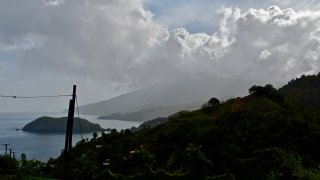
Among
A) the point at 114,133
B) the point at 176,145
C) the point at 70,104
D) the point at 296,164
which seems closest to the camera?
the point at 296,164

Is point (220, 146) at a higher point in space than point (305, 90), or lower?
lower

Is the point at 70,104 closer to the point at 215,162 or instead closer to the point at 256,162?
the point at 256,162

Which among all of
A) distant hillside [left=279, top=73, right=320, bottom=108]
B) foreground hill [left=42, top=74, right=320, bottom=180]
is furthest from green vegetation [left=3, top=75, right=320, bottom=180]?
distant hillside [left=279, top=73, right=320, bottom=108]

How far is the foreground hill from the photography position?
27250 mm

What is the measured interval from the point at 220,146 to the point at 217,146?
151 centimetres

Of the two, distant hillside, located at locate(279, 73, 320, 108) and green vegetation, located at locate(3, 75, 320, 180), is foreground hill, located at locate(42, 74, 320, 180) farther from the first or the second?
distant hillside, located at locate(279, 73, 320, 108)

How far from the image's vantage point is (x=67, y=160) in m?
27.7

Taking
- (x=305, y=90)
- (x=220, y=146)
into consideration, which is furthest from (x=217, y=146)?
(x=305, y=90)

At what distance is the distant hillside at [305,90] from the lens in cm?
9073

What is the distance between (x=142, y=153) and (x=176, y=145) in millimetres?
8880

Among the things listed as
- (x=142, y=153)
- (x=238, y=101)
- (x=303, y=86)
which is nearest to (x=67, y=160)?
(x=142, y=153)

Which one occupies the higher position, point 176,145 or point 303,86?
point 303,86

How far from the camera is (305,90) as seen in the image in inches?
4065

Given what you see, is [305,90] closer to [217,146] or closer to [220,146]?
[217,146]
